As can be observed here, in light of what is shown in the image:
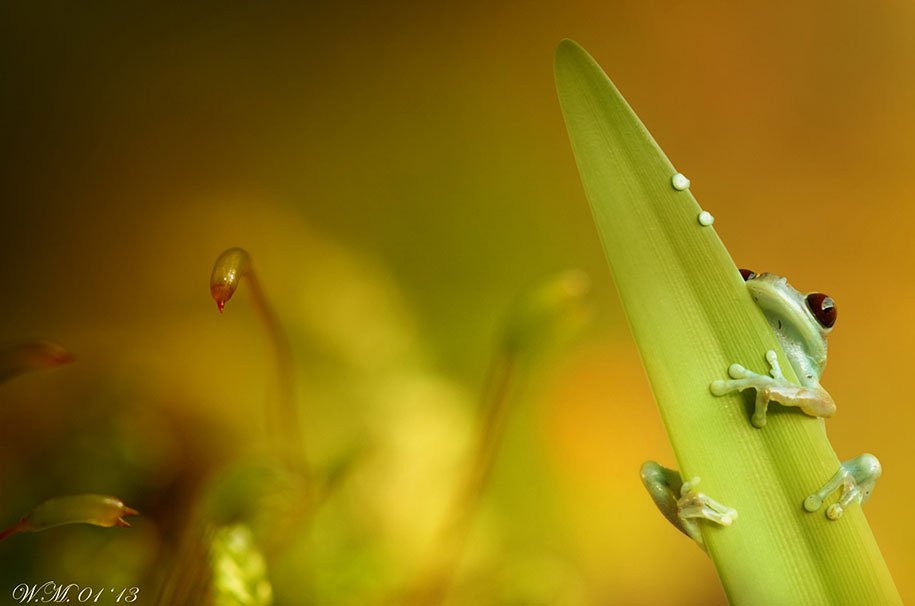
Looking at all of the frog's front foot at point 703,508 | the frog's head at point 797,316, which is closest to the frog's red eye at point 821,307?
the frog's head at point 797,316

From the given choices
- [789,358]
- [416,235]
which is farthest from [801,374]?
[416,235]

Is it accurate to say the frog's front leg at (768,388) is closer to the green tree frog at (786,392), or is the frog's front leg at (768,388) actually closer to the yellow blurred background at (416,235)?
the green tree frog at (786,392)

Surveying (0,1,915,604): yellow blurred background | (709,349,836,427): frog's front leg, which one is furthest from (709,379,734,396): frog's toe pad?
(0,1,915,604): yellow blurred background

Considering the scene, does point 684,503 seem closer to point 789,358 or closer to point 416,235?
point 789,358

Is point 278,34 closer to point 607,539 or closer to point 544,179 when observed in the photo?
point 544,179

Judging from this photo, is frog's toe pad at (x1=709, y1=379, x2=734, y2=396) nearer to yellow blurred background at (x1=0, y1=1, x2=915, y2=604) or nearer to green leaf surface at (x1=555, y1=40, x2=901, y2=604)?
green leaf surface at (x1=555, y1=40, x2=901, y2=604)

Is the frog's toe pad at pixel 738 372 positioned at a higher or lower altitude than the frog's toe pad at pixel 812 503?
higher

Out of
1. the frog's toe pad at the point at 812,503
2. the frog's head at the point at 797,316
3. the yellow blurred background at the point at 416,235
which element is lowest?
the frog's toe pad at the point at 812,503
